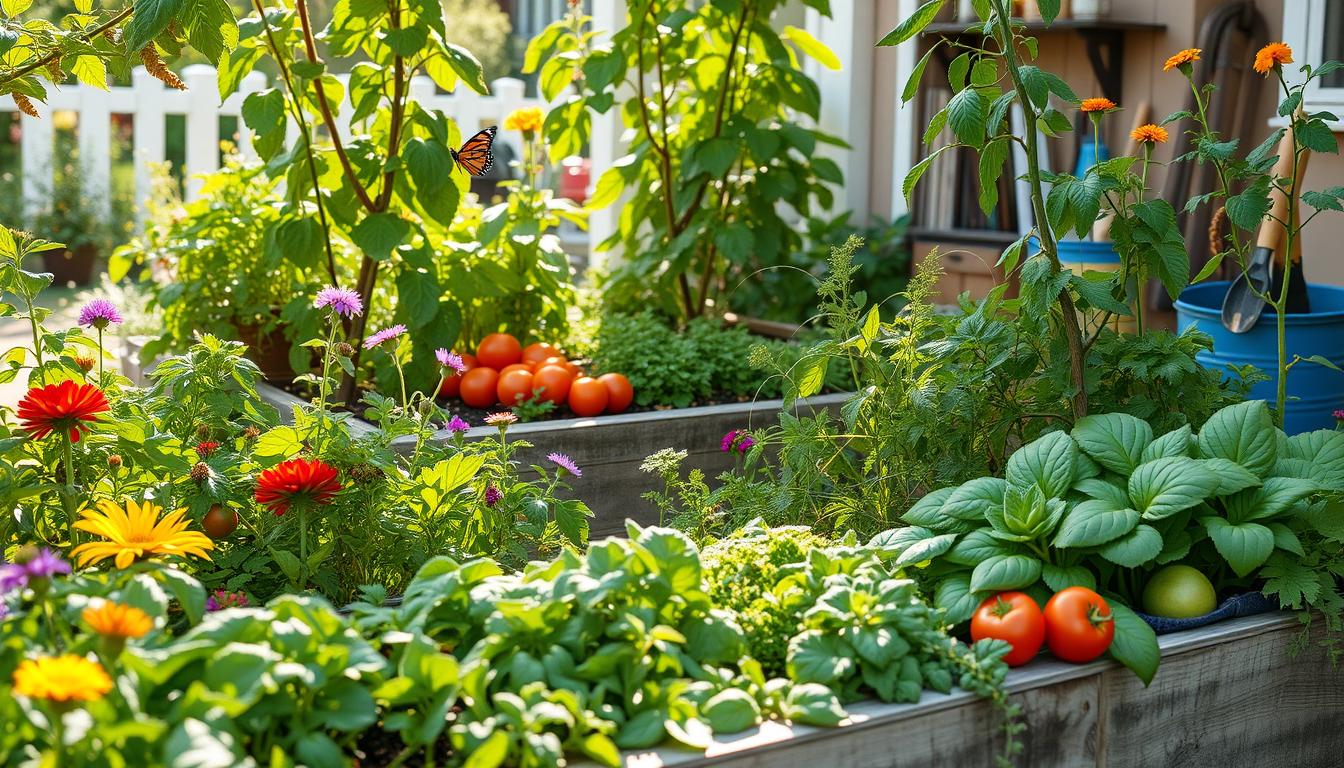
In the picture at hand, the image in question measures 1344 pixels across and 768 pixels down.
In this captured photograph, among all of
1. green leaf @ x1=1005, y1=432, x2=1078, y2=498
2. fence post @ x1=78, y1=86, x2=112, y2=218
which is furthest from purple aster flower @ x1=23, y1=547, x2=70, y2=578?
fence post @ x1=78, y1=86, x2=112, y2=218

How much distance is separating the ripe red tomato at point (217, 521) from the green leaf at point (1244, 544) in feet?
4.53

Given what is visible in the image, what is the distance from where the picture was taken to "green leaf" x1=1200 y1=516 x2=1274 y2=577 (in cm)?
183

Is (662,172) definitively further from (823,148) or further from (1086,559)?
(1086,559)

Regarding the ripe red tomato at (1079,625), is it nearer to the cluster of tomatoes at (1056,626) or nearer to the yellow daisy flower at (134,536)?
the cluster of tomatoes at (1056,626)

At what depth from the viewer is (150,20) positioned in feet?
7.10

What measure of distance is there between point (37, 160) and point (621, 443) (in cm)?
602

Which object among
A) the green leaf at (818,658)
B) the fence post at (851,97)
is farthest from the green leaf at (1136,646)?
the fence post at (851,97)

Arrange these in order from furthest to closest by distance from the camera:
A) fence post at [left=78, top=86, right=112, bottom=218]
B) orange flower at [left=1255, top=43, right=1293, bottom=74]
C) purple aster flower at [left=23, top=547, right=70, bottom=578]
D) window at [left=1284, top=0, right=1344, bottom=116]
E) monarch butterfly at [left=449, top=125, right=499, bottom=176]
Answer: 1. fence post at [left=78, top=86, right=112, bottom=218]
2. window at [left=1284, top=0, right=1344, bottom=116]
3. monarch butterfly at [left=449, top=125, right=499, bottom=176]
4. orange flower at [left=1255, top=43, right=1293, bottom=74]
5. purple aster flower at [left=23, top=547, right=70, bottom=578]

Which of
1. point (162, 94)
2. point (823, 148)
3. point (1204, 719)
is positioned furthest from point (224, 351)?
point (162, 94)

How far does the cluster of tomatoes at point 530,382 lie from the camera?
11.0 ft

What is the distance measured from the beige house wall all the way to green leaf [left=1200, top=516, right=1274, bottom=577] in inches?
87.3

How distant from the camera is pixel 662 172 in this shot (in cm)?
417

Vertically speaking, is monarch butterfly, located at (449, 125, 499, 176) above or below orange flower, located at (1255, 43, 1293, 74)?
below

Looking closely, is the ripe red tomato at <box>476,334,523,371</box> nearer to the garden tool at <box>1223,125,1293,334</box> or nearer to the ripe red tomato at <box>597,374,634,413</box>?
the ripe red tomato at <box>597,374,634,413</box>
